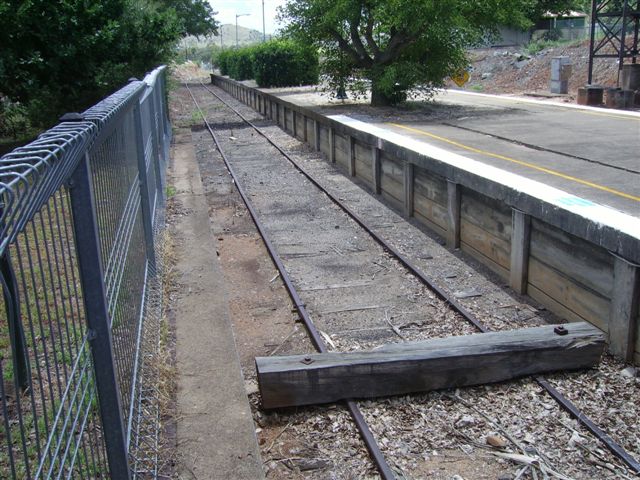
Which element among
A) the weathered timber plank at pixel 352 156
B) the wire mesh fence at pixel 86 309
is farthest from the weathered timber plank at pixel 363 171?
the wire mesh fence at pixel 86 309

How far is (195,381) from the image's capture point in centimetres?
468

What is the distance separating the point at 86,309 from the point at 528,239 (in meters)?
5.47

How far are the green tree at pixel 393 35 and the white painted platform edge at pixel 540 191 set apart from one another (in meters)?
6.73

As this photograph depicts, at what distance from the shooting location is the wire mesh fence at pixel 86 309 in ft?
5.64

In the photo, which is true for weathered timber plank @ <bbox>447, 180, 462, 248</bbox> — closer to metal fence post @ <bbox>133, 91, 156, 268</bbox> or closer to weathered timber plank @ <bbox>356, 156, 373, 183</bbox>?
weathered timber plank @ <bbox>356, 156, 373, 183</bbox>

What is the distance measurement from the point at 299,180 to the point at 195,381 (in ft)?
32.1

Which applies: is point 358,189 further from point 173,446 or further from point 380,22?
point 173,446

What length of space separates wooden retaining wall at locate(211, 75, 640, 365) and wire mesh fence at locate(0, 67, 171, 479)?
371 cm

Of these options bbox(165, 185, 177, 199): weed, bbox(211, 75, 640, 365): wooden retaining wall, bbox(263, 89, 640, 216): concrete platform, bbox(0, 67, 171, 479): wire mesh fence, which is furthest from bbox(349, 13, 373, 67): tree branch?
bbox(0, 67, 171, 479): wire mesh fence

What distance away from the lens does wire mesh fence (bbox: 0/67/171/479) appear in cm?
172

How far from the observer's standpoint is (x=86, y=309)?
260 cm

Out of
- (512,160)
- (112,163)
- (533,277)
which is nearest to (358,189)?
(512,160)

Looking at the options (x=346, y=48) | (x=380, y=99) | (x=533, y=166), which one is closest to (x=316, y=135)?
(x=380, y=99)

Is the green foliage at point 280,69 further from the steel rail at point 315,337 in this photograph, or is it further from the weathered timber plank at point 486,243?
the weathered timber plank at point 486,243
